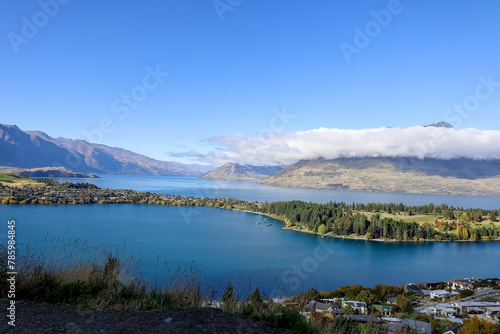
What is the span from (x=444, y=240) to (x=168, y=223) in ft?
169

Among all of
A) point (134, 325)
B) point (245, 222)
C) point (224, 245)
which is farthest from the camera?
point (245, 222)

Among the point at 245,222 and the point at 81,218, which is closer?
the point at 81,218

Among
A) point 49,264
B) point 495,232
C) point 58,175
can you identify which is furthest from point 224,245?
point 58,175

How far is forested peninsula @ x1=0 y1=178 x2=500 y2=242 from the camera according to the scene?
54656 mm

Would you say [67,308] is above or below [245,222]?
above

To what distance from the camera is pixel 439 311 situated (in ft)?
60.8

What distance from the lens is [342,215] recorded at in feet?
210

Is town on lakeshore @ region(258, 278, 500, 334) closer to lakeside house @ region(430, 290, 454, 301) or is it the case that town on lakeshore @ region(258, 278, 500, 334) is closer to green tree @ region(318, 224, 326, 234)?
lakeside house @ region(430, 290, 454, 301)

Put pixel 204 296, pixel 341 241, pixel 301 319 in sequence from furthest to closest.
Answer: pixel 341 241
pixel 204 296
pixel 301 319

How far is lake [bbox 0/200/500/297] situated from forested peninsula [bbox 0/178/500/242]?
3.61 meters

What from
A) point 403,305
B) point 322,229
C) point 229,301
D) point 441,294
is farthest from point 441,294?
point 322,229

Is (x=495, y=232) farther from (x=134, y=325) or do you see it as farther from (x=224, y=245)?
(x=134, y=325)

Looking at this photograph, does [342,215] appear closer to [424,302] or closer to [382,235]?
[382,235]

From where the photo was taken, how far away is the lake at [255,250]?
2906 centimetres
